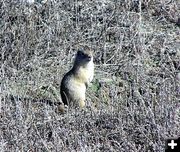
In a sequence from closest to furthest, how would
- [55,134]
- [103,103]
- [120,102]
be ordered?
[55,134] → [120,102] → [103,103]

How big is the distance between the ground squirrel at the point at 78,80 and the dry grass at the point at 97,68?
0.19 meters

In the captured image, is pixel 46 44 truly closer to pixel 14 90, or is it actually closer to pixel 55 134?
pixel 14 90

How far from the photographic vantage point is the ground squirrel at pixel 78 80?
6.90 m

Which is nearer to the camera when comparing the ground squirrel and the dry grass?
the dry grass

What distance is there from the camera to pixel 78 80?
7012 millimetres

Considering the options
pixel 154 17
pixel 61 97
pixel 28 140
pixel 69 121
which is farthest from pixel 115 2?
pixel 28 140

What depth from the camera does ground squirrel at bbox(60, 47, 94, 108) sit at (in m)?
6.90

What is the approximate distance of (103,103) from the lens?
6953 mm

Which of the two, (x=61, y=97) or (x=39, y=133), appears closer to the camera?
(x=39, y=133)

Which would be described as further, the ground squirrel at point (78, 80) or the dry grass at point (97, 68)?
the ground squirrel at point (78, 80)

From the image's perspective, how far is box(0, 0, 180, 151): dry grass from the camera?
5.46 meters

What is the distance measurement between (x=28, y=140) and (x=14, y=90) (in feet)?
6.07

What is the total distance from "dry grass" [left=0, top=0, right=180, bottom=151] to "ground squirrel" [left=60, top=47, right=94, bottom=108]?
187 mm

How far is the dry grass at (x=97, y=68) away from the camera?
17.9 ft
